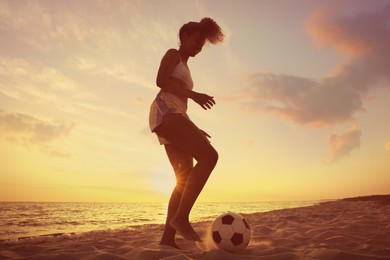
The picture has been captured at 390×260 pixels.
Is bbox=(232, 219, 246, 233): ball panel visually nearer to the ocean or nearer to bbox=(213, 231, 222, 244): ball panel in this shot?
bbox=(213, 231, 222, 244): ball panel

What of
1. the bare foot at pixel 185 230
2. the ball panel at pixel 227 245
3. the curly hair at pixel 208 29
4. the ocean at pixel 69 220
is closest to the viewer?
the bare foot at pixel 185 230

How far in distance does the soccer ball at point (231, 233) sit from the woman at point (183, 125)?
462 mm

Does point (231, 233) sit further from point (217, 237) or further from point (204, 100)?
point (204, 100)

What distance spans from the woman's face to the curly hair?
0.14 ft

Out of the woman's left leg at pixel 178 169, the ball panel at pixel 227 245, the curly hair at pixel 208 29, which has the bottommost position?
the ball panel at pixel 227 245

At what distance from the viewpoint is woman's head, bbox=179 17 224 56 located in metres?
3.71

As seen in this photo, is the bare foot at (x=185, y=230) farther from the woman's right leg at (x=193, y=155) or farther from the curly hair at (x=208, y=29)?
the curly hair at (x=208, y=29)

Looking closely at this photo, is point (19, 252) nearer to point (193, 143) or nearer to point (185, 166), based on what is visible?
point (185, 166)

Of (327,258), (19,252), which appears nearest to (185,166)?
(327,258)

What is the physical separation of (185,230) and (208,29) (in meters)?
2.30

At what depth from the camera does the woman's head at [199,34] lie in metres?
3.71

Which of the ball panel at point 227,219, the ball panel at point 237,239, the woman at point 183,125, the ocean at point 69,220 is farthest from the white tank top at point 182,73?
the ocean at point 69,220

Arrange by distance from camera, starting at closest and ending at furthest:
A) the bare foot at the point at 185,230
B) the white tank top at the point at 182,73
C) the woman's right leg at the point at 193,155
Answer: the bare foot at the point at 185,230 → the woman's right leg at the point at 193,155 → the white tank top at the point at 182,73

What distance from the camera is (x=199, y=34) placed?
12.2 feet
